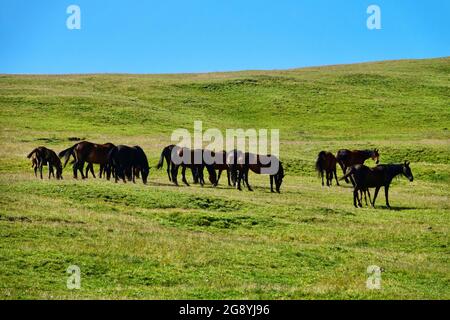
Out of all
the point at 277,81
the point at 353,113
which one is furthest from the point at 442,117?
the point at 277,81

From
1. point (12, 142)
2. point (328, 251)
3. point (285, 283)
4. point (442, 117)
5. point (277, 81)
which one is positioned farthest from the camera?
point (277, 81)

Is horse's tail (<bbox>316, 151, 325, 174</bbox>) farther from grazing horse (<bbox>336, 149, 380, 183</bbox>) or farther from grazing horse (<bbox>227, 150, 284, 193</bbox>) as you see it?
grazing horse (<bbox>227, 150, 284, 193</bbox>)

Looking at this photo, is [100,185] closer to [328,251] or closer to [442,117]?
[328,251]

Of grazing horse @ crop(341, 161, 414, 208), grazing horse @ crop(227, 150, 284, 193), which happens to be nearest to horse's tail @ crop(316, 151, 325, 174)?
grazing horse @ crop(227, 150, 284, 193)

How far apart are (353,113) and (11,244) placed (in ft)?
205

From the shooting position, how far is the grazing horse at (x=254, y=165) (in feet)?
105

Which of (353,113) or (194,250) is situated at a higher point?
(353,113)

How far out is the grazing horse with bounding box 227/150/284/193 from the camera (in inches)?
1259

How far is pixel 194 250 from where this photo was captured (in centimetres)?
1755

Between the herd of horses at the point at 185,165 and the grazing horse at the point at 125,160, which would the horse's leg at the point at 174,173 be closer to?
the herd of horses at the point at 185,165

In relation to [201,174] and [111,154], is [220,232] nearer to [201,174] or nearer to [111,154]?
[111,154]

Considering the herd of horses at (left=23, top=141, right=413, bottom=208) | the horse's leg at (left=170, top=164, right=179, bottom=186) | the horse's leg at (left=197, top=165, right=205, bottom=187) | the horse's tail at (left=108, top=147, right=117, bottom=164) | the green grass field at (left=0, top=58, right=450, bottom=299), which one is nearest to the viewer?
the green grass field at (left=0, top=58, right=450, bottom=299)

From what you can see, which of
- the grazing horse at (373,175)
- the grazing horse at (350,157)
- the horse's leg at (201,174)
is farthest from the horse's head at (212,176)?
the grazing horse at (350,157)

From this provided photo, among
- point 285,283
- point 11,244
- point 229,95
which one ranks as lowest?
point 285,283
